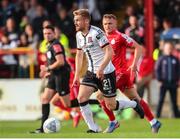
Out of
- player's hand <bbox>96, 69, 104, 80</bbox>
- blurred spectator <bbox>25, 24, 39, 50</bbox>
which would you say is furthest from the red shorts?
blurred spectator <bbox>25, 24, 39, 50</bbox>

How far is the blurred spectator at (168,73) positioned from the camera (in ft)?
71.1

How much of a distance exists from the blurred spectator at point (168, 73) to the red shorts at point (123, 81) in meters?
6.61

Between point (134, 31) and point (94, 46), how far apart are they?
6722 millimetres

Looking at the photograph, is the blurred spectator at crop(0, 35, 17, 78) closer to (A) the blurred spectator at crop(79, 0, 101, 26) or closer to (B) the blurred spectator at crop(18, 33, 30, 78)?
(B) the blurred spectator at crop(18, 33, 30, 78)

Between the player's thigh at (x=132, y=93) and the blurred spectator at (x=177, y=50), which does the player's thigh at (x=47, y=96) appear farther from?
the blurred spectator at (x=177, y=50)

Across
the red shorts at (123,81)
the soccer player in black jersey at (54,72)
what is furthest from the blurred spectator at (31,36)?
the red shorts at (123,81)

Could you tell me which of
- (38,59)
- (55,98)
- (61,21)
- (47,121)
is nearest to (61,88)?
(55,98)

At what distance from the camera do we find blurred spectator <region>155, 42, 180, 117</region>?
71.1ft

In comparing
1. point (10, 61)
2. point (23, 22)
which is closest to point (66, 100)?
point (10, 61)

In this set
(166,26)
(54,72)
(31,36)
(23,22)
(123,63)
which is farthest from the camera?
(23,22)

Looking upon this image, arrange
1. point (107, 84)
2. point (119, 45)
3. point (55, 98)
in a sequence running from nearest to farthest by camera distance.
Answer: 1. point (107, 84)
2. point (119, 45)
3. point (55, 98)

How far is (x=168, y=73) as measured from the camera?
21.8 m

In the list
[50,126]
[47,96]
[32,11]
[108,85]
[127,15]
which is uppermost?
[32,11]

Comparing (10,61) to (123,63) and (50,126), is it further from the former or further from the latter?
(123,63)
